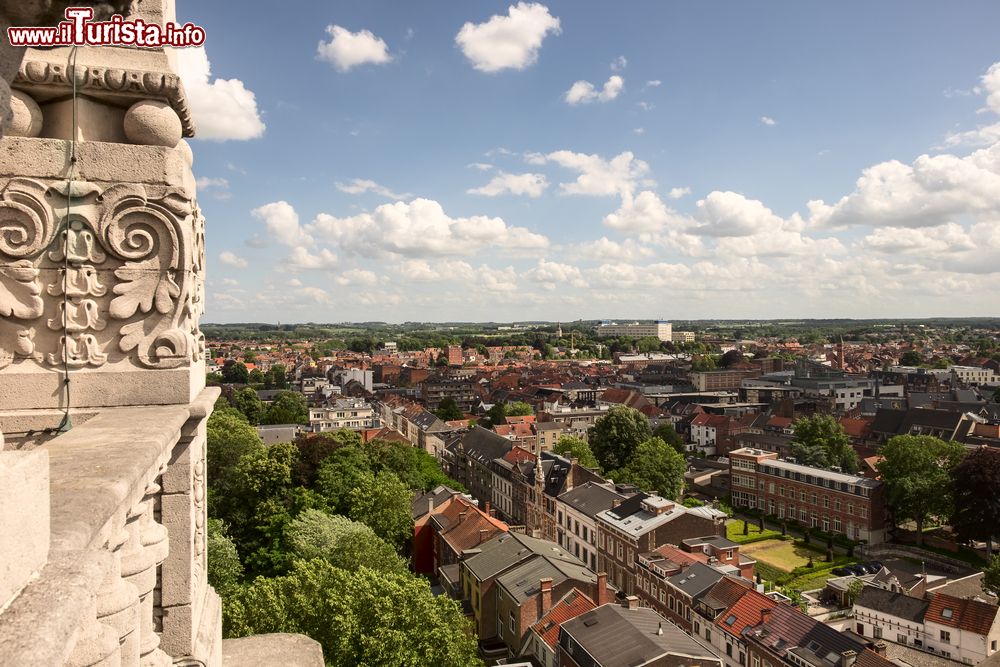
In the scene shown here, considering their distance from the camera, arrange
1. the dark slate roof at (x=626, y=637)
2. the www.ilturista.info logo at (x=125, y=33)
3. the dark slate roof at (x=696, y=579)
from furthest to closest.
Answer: the dark slate roof at (x=696, y=579), the dark slate roof at (x=626, y=637), the www.ilturista.info logo at (x=125, y=33)

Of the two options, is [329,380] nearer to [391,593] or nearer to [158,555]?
[391,593]

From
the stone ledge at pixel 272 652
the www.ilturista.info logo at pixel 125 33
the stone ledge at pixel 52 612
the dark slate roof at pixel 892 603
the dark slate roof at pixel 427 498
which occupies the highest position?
the www.ilturista.info logo at pixel 125 33

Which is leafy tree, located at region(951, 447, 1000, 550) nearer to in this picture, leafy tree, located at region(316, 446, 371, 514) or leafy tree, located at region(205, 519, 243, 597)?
leafy tree, located at region(316, 446, 371, 514)

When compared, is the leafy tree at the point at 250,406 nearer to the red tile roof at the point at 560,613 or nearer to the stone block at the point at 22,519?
the red tile roof at the point at 560,613

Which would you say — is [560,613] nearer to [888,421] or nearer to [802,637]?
[802,637]

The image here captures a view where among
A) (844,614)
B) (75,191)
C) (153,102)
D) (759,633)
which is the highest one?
(153,102)

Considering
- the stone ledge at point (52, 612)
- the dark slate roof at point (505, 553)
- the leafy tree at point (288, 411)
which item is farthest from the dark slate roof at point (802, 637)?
the leafy tree at point (288, 411)

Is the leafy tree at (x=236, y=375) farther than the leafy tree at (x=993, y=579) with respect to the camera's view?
Yes

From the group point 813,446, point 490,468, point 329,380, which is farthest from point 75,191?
point 329,380
